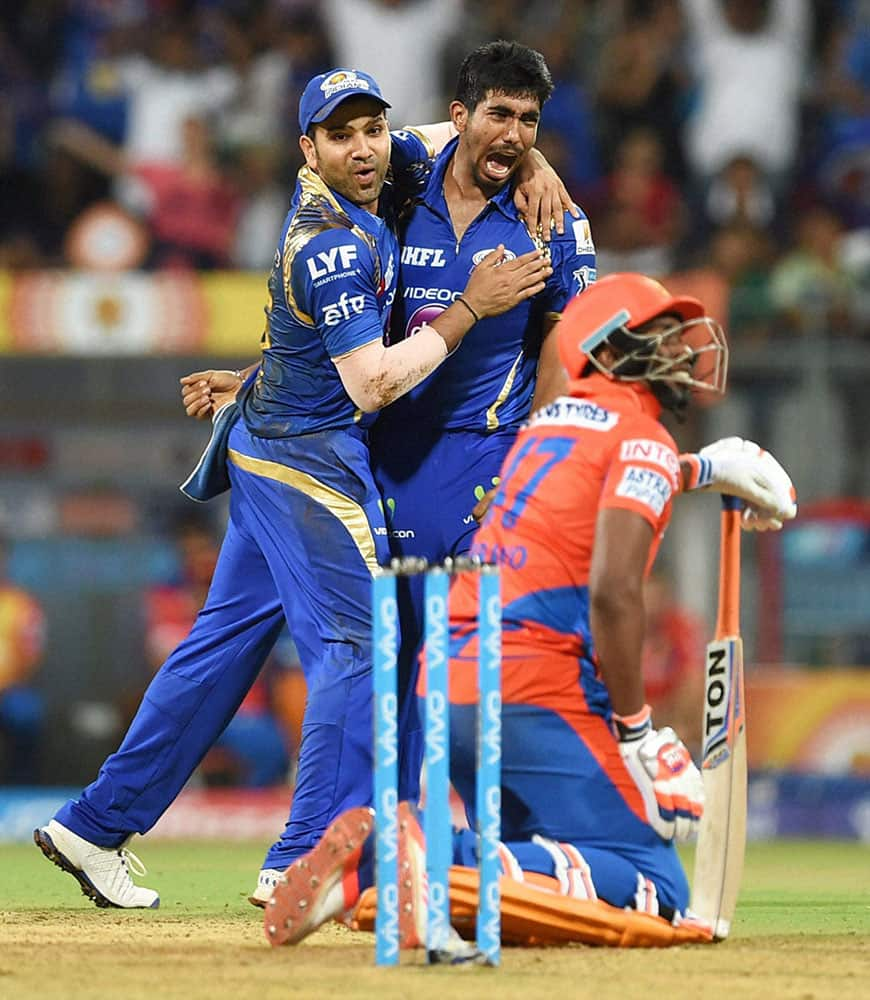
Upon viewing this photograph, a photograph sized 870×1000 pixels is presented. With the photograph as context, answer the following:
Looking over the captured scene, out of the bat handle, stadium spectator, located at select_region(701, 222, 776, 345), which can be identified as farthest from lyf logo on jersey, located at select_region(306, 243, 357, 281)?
stadium spectator, located at select_region(701, 222, 776, 345)

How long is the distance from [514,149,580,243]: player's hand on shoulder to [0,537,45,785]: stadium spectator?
21.4 ft

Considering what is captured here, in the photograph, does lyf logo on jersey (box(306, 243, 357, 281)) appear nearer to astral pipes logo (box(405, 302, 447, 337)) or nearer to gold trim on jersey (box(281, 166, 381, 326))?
gold trim on jersey (box(281, 166, 381, 326))

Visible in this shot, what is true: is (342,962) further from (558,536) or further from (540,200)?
(540,200)

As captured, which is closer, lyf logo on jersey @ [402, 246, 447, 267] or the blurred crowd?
lyf logo on jersey @ [402, 246, 447, 267]

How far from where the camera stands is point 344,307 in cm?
551

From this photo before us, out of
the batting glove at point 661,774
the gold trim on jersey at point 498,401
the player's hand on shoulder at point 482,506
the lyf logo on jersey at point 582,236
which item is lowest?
the batting glove at point 661,774

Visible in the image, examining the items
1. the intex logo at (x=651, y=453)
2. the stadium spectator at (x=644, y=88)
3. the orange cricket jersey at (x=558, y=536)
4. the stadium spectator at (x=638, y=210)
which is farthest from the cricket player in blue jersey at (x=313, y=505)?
the stadium spectator at (x=644, y=88)

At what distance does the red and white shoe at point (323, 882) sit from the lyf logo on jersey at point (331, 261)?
156 centimetres

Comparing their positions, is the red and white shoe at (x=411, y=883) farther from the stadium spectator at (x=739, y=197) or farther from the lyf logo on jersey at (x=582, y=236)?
the stadium spectator at (x=739, y=197)

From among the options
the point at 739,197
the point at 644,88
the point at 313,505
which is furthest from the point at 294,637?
the point at 644,88

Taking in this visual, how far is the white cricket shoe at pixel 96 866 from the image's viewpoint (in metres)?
6.11

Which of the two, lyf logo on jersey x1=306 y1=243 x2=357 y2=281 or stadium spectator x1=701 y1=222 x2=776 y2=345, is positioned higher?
stadium spectator x1=701 y1=222 x2=776 y2=345

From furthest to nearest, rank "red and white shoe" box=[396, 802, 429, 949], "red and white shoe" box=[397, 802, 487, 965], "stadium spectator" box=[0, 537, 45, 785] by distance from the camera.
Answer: "stadium spectator" box=[0, 537, 45, 785] → "red and white shoe" box=[396, 802, 429, 949] → "red and white shoe" box=[397, 802, 487, 965]

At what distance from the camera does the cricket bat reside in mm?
5000
